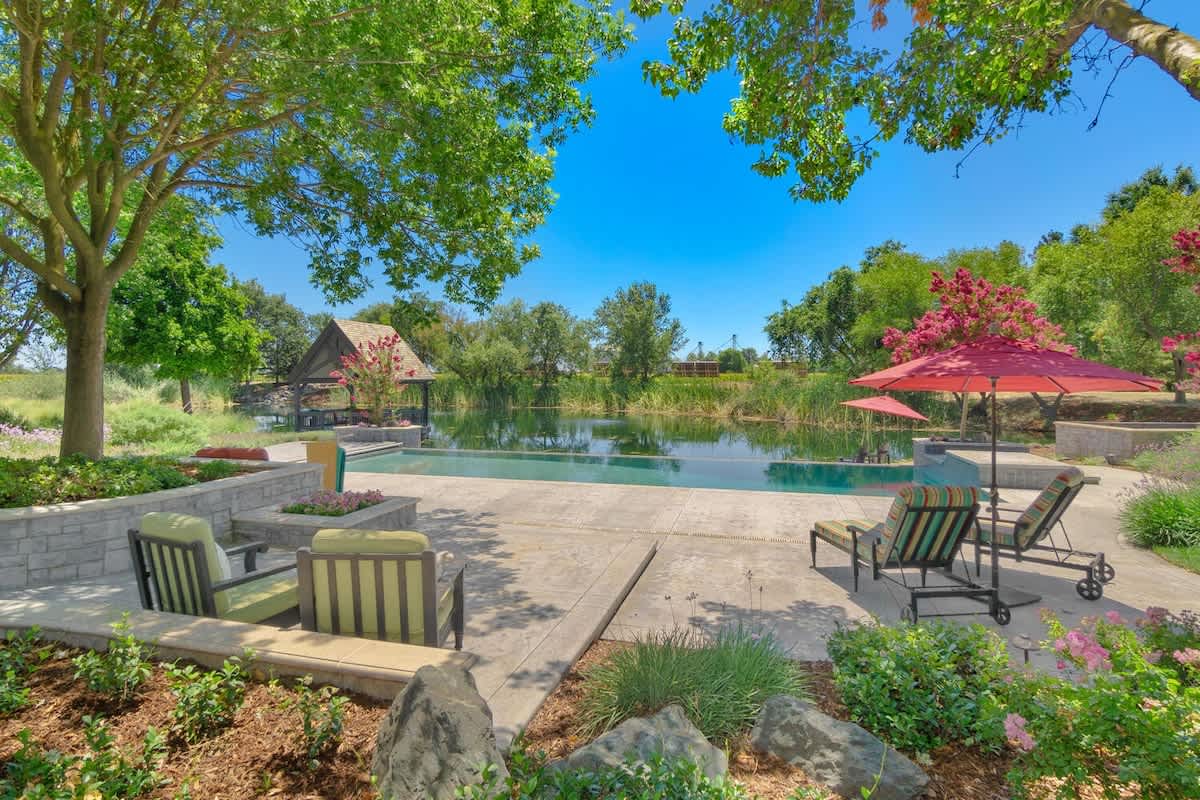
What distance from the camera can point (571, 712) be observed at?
2.65m

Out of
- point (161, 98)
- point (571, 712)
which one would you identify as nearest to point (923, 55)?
point (571, 712)

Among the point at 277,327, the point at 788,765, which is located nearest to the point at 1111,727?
the point at 788,765

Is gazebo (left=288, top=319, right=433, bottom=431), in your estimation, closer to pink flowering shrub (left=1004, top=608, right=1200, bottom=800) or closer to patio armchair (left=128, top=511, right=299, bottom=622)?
patio armchair (left=128, top=511, right=299, bottom=622)

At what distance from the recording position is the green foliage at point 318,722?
2004 mm

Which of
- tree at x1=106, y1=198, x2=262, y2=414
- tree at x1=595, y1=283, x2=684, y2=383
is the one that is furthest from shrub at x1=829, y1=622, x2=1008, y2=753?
tree at x1=595, y1=283, x2=684, y2=383

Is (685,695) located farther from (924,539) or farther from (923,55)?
(923,55)

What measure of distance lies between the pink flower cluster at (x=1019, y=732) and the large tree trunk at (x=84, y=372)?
7972mm

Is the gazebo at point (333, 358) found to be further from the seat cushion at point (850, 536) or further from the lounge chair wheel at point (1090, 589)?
the lounge chair wheel at point (1090, 589)

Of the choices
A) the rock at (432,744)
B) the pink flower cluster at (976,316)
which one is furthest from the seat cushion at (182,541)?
the pink flower cluster at (976,316)

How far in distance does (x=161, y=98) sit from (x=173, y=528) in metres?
4.90

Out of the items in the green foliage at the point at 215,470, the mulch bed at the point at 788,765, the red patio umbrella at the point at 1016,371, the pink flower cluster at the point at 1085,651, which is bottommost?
the mulch bed at the point at 788,765

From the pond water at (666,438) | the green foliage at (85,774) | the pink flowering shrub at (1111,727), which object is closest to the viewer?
the pink flowering shrub at (1111,727)

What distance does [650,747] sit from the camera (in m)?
2.01

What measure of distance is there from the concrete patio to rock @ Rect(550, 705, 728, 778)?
0.62m
